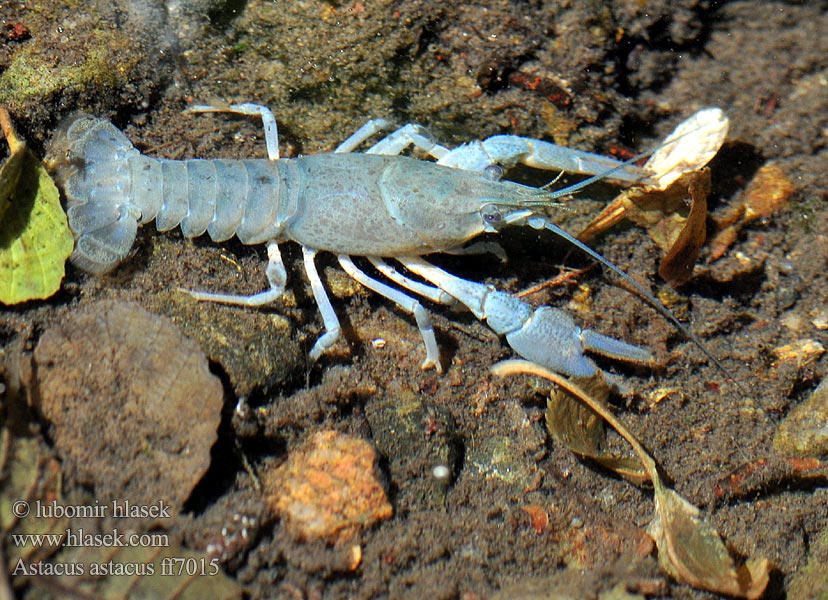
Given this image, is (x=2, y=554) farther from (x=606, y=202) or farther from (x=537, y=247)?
(x=606, y=202)

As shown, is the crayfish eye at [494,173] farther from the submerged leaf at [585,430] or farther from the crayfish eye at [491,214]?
the submerged leaf at [585,430]

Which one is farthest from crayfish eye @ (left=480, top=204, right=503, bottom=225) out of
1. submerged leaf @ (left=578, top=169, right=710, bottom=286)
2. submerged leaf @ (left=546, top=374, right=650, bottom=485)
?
submerged leaf @ (left=546, top=374, right=650, bottom=485)

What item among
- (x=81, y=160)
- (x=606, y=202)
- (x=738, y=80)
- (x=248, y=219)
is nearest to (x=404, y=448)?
(x=248, y=219)

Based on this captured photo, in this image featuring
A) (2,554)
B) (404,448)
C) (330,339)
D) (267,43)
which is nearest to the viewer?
(2,554)

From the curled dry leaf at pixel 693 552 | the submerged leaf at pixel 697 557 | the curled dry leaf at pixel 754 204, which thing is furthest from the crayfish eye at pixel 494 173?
the submerged leaf at pixel 697 557

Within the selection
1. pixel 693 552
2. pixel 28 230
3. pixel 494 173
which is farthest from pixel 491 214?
pixel 28 230

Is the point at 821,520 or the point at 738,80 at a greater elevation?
the point at 738,80

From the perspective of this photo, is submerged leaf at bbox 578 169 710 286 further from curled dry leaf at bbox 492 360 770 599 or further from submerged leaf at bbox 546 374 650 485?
curled dry leaf at bbox 492 360 770 599
